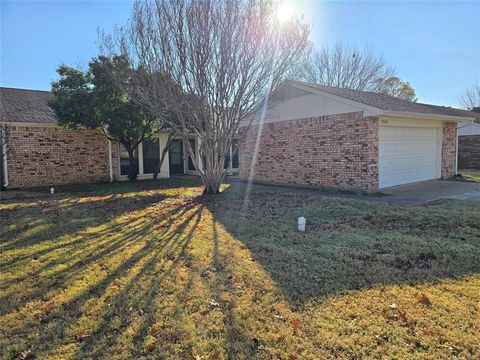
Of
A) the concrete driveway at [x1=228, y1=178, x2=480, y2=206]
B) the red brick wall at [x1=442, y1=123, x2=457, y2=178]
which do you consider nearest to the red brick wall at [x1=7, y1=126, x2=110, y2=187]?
the concrete driveway at [x1=228, y1=178, x2=480, y2=206]

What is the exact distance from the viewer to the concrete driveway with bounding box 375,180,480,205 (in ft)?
30.1

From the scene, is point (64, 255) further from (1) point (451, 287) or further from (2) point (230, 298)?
(1) point (451, 287)

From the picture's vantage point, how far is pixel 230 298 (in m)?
3.49

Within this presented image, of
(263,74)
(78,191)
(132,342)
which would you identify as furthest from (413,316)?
(78,191)

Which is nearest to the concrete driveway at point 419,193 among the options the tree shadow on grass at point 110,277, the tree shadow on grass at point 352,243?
the tree shadow on grass at point 352,243

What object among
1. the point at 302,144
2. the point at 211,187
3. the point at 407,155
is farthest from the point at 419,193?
the point at 211,187

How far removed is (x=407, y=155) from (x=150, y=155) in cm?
1275

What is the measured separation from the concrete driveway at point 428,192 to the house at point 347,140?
0.52 metres

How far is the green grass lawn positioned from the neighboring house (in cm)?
1659

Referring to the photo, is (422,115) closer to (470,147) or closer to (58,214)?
(58,214)

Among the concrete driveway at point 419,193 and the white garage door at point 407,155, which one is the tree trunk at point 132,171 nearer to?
the concrete driveway at point 419,193

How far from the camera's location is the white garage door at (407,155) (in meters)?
11.1

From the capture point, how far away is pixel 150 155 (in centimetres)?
1825

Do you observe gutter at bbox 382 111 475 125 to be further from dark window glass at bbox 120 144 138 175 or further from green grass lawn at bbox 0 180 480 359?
dark window glass at bbox 120 144 138 175
